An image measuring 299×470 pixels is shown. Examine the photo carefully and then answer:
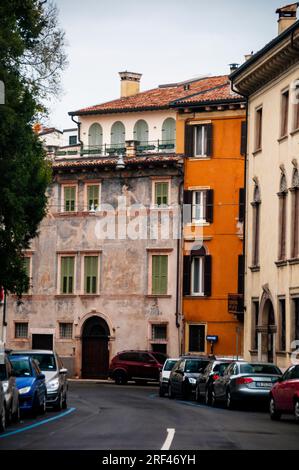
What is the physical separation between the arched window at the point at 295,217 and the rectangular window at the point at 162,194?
2377 centimetres

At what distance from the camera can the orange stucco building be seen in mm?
67250

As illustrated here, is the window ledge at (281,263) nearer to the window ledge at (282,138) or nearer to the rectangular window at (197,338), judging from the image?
the window ledge at (282,138)

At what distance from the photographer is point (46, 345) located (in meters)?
73.2

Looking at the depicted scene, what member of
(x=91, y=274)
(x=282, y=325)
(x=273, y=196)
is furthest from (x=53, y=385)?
(x=91, y=274)

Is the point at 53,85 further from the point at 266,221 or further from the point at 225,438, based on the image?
the point at 225,438

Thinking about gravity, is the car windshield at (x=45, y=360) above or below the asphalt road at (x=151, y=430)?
above

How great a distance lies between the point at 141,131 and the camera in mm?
76000

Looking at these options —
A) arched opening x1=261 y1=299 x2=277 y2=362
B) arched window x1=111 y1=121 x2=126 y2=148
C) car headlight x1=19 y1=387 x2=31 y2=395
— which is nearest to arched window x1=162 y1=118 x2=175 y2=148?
arched window x1=111 y1=121 x2=126 y2=148

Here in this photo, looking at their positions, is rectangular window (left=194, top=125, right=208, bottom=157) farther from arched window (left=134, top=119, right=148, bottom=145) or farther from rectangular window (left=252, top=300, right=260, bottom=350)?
rectangular window (left=252, top=300, right=260, bottom=350)

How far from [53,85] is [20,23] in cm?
625

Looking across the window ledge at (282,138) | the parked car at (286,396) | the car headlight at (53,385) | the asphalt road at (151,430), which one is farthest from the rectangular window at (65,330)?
the parked car at (286,396)

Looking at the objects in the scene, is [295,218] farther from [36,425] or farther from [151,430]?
[151,430]

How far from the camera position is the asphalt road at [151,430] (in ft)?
69.3

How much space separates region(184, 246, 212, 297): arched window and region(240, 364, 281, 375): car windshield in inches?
1176
